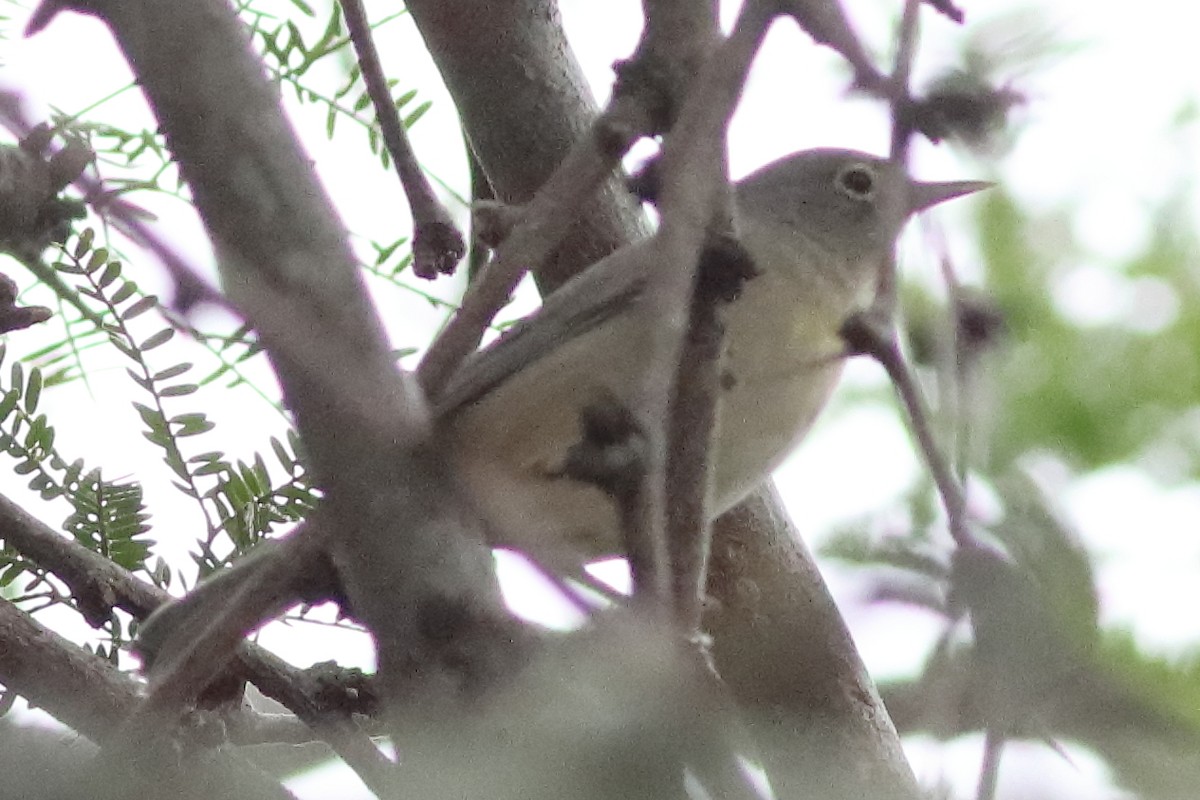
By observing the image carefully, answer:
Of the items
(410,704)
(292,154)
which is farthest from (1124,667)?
(292,154)

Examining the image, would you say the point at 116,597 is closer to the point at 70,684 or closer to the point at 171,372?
the point at 70,684

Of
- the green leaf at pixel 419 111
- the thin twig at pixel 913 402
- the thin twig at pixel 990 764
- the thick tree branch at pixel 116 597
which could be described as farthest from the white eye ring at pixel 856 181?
the thin twig at pixel 990 764

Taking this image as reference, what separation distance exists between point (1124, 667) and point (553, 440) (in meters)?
1.19

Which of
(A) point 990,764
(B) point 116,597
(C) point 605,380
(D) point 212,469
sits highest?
(C) point 605,380

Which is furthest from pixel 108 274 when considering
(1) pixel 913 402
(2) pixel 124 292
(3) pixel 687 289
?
(1) pixel 913 402

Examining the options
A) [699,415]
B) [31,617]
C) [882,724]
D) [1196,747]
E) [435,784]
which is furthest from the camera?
[882,724]

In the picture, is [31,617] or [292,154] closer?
[292,154]

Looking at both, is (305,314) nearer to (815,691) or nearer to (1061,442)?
(1061,442)

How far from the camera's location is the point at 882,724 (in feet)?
6.33

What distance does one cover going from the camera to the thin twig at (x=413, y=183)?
4.86 ft

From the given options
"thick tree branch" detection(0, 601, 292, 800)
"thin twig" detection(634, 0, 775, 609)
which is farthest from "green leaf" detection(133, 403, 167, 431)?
"thin twig" detection(634, 0, 775, 609)

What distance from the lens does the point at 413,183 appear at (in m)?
1.50

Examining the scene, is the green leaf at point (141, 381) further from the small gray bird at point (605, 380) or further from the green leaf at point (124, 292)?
the small gray bird at point (605, 380)

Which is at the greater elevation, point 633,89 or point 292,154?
point 633,89
